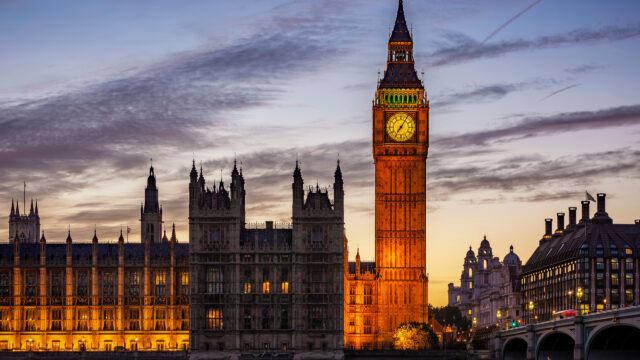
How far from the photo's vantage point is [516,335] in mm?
193750

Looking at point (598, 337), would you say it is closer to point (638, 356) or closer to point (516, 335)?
point (638, 356)

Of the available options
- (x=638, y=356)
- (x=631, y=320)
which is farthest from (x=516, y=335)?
(x=631, y=320)

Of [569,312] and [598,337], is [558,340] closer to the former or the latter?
[569,312]

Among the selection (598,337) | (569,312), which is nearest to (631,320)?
(598,337)

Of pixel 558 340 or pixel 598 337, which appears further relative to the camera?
pixel 558 340

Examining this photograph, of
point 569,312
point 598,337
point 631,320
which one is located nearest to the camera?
point 631,320

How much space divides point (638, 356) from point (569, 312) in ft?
76.9

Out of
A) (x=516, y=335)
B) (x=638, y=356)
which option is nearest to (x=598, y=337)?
(x=638, y=356)

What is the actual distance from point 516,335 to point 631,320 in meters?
54.8

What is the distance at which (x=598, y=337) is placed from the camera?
15725 centimetres

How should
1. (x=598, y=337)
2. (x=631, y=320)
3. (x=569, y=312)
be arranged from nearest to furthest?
(x=631, y=320) → (x=598, y=337) → (x=569, y=312)

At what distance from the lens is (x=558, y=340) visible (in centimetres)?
18538

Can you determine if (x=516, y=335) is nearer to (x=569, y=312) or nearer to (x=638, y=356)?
(x=569, y=312)

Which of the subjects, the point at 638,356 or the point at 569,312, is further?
the point at 569,312
